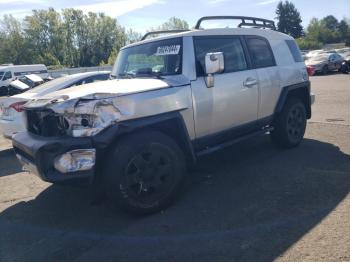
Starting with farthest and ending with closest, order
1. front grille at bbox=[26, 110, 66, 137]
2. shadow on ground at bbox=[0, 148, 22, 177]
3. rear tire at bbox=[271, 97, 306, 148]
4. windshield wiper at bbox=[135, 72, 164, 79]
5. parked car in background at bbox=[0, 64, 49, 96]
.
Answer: parked car in background at bbox=[0, 64, 49, 96] < shadow on ground at bbox=[0, 148, 22, 177] < rear tire at bbox=[271, 97, 306, 148] < windshield wiper at bbox=[135, 72, 164, 79] < front grille at bbox=[26, 110, 66, 137]

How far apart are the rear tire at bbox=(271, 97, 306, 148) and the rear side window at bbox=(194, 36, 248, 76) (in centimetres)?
133

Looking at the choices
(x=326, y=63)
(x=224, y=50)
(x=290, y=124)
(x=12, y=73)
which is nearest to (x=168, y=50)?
(x=224, y=50)

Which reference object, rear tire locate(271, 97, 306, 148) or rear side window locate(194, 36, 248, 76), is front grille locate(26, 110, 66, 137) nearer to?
rear side window locate(194, 36, 248, 76)

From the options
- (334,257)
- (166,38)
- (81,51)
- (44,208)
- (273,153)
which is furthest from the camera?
(81,51)

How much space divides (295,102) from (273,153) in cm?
99

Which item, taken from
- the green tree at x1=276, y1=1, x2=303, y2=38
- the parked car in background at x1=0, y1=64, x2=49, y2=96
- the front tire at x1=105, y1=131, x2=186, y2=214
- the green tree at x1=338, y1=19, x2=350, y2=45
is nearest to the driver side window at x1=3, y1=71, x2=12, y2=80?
the parked car in background at x1=0, y1=64, x2=49, y2=96

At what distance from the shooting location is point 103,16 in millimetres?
80875

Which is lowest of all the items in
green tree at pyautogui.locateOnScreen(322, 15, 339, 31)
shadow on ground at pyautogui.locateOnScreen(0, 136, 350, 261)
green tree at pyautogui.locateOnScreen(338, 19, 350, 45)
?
shadow on ground at pyautogui.locateOnScreen(0, 136, 350, 261)

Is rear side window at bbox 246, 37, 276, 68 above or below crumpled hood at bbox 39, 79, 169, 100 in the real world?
above

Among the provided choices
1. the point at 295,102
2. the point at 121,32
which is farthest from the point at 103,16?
the point at 295,102

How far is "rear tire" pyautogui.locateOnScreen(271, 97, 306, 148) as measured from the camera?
6.49 m

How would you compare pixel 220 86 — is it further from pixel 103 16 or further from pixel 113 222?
pixel 103 16

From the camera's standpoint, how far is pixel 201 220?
13.6ft

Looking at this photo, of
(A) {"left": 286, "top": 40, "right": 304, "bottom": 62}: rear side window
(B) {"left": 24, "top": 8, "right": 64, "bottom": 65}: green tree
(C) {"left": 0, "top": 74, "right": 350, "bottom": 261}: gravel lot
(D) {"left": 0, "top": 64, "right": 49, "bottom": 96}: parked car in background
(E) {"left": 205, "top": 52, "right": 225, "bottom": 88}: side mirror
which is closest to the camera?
(C) {"left": 0, "top": 74, "right": 350, "bottom": 261}: gravel lot
